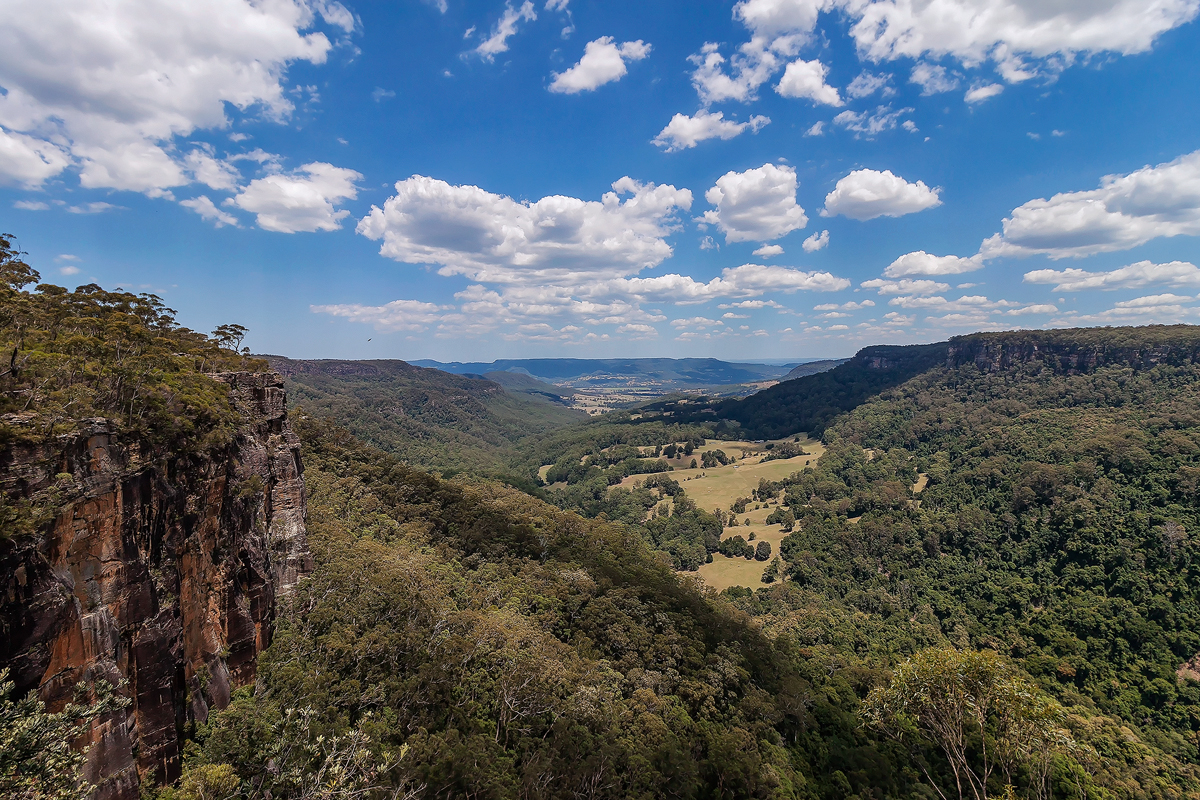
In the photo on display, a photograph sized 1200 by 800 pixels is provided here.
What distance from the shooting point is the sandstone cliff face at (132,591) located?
49.1ft

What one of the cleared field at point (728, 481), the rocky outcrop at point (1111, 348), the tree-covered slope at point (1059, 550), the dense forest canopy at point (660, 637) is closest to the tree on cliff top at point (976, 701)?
the dense forest canopy at point (660, 637)

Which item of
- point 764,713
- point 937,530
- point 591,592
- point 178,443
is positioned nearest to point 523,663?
point 591,592

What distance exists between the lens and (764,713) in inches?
1694

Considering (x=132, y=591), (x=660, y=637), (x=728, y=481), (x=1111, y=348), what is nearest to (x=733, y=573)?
(x=728, y=481)

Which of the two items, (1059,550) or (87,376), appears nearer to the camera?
(87,376)

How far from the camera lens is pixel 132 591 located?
723 inches

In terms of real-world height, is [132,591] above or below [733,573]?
above

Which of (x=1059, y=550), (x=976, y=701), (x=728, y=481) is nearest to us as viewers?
(x=976, y=701)

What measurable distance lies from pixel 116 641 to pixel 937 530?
14492 cm

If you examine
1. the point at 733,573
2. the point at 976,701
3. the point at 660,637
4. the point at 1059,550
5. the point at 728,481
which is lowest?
the point at 733,573

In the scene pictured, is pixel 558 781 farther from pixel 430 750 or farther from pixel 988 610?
pixel 988 610

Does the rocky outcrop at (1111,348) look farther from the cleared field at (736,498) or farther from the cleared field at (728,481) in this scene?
the cleared field at (728,481)

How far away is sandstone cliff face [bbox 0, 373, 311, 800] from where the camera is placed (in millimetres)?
14977

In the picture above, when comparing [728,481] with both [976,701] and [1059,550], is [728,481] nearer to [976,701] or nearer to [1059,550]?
[1059,550]
